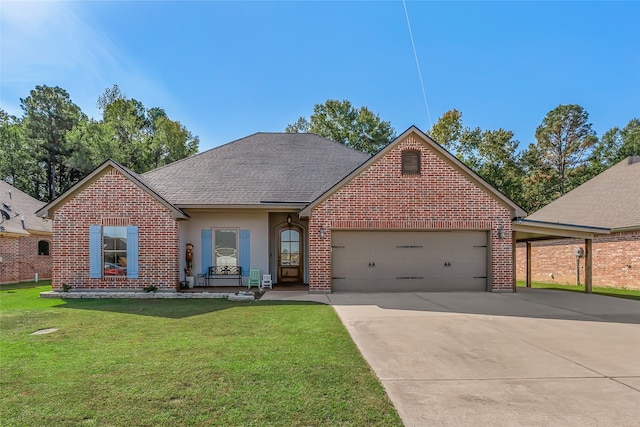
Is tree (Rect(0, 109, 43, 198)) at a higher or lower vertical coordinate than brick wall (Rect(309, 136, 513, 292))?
higher

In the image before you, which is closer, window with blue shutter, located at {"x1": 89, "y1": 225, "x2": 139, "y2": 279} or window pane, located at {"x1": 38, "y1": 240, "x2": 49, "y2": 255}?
window with blue shutter, located at {"x1": 89, "y1": 225, "x2": 139, "y2": 279}

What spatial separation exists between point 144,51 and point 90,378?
13.7 meters

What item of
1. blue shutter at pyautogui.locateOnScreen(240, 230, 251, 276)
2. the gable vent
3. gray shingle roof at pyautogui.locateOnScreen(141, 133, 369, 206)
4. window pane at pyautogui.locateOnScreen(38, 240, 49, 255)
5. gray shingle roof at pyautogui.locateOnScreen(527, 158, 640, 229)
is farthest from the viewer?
window pane at pyautogui.locateOnScreen(38, 240, 49, 255)

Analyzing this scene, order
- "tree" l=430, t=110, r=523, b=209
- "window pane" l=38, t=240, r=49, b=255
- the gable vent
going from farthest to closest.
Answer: "tree" l=430, t=110, r=523, b=209 < "window pane" l=38, t=240, r=49, b=255 < the gable vent

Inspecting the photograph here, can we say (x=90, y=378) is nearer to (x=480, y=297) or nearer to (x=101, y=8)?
(x=480, y=297)

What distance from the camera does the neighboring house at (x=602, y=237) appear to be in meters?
15.1

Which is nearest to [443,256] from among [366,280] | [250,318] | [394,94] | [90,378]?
[366,280]

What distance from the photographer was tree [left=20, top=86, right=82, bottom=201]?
1394 inches

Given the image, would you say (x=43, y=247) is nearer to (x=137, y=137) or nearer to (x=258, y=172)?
(x=258, y=172)

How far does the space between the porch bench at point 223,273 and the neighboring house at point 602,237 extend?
1551cm

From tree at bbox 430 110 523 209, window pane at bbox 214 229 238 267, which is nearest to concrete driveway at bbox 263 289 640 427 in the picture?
window pane at bbox 214 229 238 267

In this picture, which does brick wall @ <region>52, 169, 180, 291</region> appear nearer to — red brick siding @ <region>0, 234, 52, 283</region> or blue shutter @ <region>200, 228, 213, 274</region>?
blue shutter @ <region>200, 228, 213, 274</region>

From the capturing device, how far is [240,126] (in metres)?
28.4

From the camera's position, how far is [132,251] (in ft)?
39.3
